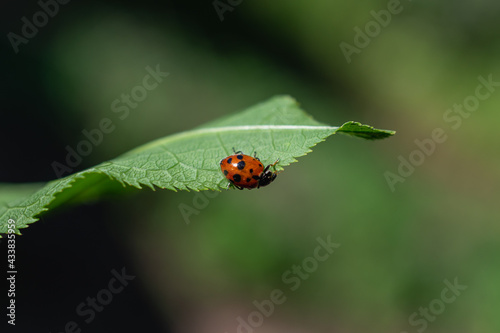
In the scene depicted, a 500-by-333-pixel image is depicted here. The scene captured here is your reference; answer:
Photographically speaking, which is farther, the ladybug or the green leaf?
the ladybug

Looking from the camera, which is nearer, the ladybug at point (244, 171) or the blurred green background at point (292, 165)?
the ladybug at point (244, 171)

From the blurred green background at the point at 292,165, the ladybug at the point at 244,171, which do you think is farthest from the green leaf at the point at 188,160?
the blurred green background at the point at 292,165

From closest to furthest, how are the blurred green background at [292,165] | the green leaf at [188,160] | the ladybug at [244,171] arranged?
the green leaf at [188,160] < the ladybug at [244,171] < the blurred green background at [292,165]

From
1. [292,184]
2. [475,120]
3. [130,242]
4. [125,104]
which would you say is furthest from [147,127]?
[475,120]

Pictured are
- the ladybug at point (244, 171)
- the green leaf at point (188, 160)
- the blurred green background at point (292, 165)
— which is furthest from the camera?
the blurred green background at point (292, 165)

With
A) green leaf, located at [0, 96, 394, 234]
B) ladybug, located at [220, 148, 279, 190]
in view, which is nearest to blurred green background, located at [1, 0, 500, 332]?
ladybug, located at [220, 148, 279, 190]

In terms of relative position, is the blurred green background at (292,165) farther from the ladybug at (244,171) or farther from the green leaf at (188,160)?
the green leaf at (188,160)

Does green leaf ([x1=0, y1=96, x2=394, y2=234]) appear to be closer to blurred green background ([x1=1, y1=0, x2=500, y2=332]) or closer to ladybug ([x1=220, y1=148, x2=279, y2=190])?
ladybug ([x1=220, y1=148, x2=279, y2=190])
